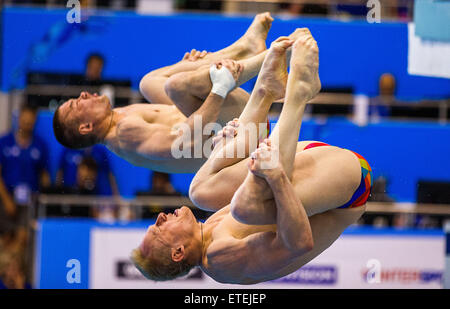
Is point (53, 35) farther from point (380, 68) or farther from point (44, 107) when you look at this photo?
point (380, 68)

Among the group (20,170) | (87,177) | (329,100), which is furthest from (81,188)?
(329,100)

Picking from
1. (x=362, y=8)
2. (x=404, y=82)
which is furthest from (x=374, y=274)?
(x=362, y=8)

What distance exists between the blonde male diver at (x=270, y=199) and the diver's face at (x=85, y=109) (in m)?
0.77

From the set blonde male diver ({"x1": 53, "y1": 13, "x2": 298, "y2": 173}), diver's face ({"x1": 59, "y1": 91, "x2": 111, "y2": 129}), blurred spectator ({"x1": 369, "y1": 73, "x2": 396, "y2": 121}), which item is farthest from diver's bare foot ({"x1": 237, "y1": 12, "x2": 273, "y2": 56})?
blurred spectator ({"x1": 369, "y1": 73, "x2": 396, "y2": 121})

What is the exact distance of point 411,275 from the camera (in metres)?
4.75

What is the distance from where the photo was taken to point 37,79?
4559 mm

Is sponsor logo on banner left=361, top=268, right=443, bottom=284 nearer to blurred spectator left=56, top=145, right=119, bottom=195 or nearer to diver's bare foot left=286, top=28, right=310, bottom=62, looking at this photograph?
blurred spectator left=56, top=145, right=119, bottom=195

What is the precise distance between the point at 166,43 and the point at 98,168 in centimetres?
76

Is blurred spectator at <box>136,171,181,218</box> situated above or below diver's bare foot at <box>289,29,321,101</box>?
below

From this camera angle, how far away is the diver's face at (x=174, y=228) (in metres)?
3.06

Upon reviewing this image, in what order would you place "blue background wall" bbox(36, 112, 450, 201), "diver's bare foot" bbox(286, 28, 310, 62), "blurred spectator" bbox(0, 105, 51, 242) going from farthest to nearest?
1. "blurred spectator" bbox(0, 105, 51, 242)
2. "blue background wall" bbox(36, 112, 450, 201)
3. "diver's bare foot" bbox(286, 28, 310, 62)

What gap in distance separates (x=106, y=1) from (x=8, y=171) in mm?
1470

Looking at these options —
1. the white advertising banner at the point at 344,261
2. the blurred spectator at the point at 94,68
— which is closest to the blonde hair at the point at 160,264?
the blurred spectator at the point at 94,68

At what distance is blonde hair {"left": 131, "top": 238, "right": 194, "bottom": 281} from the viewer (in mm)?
3055
